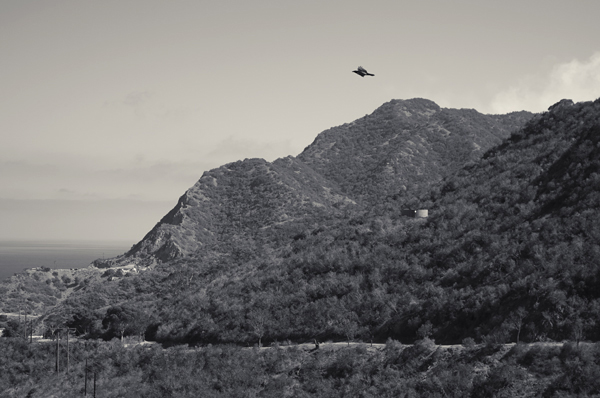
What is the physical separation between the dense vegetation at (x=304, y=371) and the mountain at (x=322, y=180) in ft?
196

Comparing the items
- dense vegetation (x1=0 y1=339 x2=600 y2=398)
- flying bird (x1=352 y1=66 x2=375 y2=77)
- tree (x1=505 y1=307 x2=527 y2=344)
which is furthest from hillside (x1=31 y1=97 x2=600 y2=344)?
flying bird (x1=352 y1=66 x2=375 y2=77)

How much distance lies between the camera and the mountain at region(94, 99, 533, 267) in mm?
131125

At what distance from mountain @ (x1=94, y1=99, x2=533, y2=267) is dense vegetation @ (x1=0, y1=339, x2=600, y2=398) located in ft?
196

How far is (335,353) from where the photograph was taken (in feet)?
156

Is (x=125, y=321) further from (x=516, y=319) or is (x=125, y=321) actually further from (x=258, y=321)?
(x=516, y=319)

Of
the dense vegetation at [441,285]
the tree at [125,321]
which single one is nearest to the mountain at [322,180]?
the dense vegetation at [441,285]

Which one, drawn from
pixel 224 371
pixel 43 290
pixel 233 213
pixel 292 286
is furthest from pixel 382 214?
pixel 43 290

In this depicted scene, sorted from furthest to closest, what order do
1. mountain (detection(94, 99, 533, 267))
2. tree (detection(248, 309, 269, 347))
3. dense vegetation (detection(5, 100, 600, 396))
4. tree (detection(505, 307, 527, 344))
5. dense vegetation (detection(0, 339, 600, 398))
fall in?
1. mountain (detection(94, 99, 533, 267))
2. tree (detection(248, 309, 269, 347))
3. tree (detection(505, 307, 527, 344))
4. dense vegetation (detection(5, 100, 600, 396))
5. dense vegetation (detection(0, 339, 600, 398))

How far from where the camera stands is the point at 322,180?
161m

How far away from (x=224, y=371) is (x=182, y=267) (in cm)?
6091

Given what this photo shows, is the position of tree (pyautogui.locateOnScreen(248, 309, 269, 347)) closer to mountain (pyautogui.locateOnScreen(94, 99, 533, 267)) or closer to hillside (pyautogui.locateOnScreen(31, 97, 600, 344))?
hillside (pyautogui.locateOnScreen(31, 97, 600, 344))

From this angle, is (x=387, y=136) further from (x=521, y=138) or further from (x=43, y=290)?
(x=43, y=290)

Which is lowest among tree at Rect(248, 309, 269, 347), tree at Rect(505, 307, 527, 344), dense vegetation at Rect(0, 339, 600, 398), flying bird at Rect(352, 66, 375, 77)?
dense vegetation at Rect(0, 339, 600, 398)

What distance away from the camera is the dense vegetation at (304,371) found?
1412 inches
